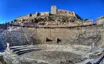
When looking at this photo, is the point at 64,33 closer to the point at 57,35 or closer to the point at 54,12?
the point at 57,35

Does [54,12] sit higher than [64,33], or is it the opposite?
[54,12]

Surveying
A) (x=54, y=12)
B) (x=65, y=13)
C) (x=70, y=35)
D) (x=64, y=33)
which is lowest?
(x=70, y=35)

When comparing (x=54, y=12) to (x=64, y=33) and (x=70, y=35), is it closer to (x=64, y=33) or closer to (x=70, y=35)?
(x=64, y=33)

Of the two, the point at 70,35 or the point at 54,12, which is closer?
the point at 70,35

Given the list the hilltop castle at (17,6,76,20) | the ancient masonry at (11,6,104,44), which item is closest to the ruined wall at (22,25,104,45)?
the ancient masonry at (11,6,104,44)

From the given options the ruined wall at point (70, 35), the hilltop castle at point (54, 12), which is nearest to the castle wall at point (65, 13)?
the hilltop castle at point (54, 12)

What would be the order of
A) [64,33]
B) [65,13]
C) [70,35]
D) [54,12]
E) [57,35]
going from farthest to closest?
[54,12] → [65,13] → [57,35] → [64,33] → [70,35]

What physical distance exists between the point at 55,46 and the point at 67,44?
1675 millimetres

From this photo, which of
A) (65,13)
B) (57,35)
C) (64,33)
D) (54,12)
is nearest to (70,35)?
(64,33)

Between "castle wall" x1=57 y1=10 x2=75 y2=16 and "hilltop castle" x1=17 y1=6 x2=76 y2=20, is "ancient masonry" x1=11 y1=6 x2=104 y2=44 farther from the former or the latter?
"castle wall" x1=57 y1=10 x2=75 y2=16

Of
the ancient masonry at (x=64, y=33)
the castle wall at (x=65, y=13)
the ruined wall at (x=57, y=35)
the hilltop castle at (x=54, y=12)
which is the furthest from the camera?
the castle wall at (x=65, y=13)

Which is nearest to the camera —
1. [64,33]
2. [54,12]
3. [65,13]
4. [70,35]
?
[70,35]

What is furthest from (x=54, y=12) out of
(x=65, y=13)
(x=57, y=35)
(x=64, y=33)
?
(x=64, y=33)

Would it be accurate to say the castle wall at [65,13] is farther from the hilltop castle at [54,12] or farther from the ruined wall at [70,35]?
the ruined wall at [70,35]
